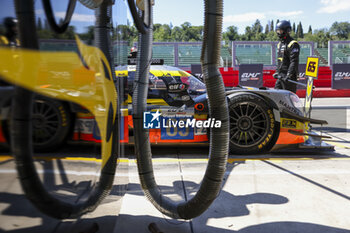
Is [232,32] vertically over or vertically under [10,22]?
over

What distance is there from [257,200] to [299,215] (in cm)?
43

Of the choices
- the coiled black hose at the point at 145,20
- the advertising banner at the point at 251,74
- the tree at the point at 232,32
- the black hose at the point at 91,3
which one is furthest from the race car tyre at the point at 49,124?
the tree at the point at 232,32

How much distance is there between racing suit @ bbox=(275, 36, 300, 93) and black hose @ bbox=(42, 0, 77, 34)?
5.57 m

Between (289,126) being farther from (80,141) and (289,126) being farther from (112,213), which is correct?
(80,141)

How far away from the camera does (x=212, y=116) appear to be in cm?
194

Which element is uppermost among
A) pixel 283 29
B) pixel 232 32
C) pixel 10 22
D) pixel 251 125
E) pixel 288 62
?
pixel 232 32

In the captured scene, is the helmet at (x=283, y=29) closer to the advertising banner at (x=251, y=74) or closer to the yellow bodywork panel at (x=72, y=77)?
the yellow bodywork panel at (x=72, y=77)

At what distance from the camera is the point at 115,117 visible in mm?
2039

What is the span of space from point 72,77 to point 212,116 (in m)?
0.93

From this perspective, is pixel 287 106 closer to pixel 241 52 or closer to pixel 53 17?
pixel 53 17

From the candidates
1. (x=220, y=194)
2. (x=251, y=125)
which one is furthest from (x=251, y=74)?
(x=220, y=194)

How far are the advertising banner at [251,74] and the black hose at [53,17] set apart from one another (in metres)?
13.5

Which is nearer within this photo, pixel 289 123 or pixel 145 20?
pixel 145 20

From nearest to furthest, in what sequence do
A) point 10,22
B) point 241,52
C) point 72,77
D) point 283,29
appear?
point 10,22, point 72,77, point 283,29, point 241,52
